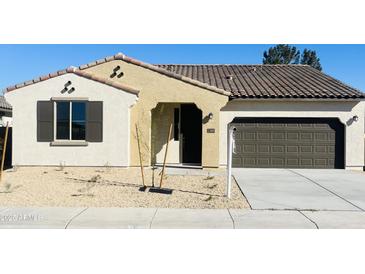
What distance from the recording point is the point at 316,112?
51.2ft

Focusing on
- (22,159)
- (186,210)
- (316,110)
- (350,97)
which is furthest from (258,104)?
(22,159)

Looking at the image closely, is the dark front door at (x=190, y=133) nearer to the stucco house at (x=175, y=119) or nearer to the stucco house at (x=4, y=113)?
the stucco house at (x=175, y=119)

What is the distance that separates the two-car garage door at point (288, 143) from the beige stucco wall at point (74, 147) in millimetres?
4935

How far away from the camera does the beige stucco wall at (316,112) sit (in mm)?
15516

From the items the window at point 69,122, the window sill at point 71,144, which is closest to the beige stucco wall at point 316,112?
the window sill at point 71,144

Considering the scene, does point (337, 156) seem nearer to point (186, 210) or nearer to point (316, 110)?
point (316, 110)

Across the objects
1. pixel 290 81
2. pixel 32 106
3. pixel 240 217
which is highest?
pixel 290 81

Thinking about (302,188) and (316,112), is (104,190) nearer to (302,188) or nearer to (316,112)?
(302,188)

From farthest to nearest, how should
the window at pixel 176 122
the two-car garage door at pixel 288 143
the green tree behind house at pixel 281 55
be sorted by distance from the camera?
1. the green tree behind house at pixel 281 55
2. the window at pixel 176 122
3. the two-car garage door at pixel 288 143

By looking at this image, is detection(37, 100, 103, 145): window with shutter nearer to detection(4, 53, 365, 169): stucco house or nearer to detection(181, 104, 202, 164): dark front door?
detection(4, 53, 365, 169): stucco house

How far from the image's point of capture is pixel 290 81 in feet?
58.1

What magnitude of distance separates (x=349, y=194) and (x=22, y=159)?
38.6 ft

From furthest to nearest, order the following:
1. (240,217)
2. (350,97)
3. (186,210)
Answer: (350,97), (186,210), (240,217)

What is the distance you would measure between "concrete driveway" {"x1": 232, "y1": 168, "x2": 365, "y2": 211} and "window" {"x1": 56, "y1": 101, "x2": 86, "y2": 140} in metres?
6.34
